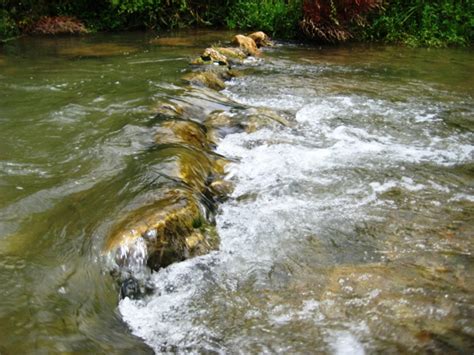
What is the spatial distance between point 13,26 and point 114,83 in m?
6.60

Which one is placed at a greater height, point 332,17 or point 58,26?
point 332,17

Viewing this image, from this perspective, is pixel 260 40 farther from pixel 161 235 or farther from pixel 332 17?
pixel 161 235

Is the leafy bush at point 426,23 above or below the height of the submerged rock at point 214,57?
above

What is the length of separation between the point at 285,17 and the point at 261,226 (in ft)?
30.6

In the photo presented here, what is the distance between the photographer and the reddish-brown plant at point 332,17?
403 inches

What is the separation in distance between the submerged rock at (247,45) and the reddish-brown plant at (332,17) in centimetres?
148

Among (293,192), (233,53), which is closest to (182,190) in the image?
(293,192)

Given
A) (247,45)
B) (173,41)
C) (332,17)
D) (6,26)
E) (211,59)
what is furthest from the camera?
(6,26)

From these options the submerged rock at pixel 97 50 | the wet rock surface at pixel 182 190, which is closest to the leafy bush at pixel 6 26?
the submerged rock at pixel 97 50

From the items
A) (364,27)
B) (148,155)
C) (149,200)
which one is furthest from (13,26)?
(149,200)

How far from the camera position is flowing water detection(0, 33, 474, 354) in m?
2.32

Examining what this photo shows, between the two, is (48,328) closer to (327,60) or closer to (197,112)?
(197,112)

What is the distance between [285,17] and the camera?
1152 centimetres

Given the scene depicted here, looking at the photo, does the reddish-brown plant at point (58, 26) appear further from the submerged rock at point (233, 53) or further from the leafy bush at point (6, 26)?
the submerged rock at point (233, 53)
